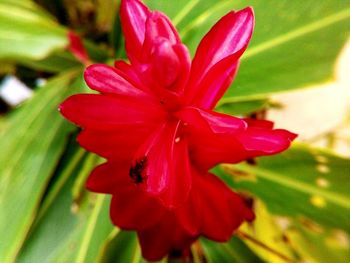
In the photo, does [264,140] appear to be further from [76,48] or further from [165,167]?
[76,48]

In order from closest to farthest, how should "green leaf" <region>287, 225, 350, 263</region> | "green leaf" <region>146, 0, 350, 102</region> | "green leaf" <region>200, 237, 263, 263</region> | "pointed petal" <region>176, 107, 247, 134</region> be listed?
"pointed petal" <region>176, 107, 247, 134</region> < "green leaf" <region>146, 0, 350, 102</region> < "green leaf" <region>200, 237, 263, 263</region> < "green leaf" <region>287, 225, 350, 263</region>

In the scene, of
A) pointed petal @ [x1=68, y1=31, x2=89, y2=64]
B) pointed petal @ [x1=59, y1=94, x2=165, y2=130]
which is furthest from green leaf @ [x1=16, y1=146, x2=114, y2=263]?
pointed petal @ [x1=59, y1=94, x2=165, y2=130]

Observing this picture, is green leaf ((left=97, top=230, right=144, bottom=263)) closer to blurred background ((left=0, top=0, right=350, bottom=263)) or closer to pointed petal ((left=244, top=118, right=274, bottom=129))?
blurred background ((left=0, top=0, right=350, bottom=263))

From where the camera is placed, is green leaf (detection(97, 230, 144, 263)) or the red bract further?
green leaf (detection(97, 230, 144, 263))

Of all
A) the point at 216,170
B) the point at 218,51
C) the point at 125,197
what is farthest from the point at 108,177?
the point at 216,170

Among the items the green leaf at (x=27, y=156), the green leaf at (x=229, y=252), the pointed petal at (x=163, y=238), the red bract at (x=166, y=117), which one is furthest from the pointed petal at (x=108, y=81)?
the green leaf at (x=229, y=252)

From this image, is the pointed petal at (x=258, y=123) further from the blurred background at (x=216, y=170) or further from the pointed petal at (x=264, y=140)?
the blurred background at (x=216, y=170)
